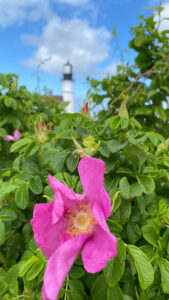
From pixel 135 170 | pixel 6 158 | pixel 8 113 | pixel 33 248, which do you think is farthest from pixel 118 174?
pixel 8 113

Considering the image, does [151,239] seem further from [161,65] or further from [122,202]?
[161,65]

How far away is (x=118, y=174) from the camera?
2.96ft

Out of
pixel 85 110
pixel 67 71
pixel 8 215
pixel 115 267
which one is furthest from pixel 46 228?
pixel 67 71

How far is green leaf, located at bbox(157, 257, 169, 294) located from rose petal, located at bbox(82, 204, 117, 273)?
0.25 m

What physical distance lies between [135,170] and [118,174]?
55 mm

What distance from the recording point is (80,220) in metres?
0.65

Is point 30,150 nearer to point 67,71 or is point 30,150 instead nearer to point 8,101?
point 8,101

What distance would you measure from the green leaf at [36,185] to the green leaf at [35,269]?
200 mm

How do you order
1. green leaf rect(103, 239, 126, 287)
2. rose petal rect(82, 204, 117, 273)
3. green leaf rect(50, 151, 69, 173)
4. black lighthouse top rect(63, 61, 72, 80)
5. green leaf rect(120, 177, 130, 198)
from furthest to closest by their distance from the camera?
black lighthouse top rect(63, 61, 72, 80) < green leaf rect(50, 151, 69, 173) < green leaf rect(120, 177, 130, 198) < green leaf rect(103, 239, 126, 287) < rose petal rect(82, 204, 117, 273)

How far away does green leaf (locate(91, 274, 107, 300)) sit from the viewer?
0.73 m

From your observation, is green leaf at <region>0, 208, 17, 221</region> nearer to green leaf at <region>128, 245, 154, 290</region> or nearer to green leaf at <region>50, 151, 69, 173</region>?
green leaf at <region>50, 151, 69, 173</region>

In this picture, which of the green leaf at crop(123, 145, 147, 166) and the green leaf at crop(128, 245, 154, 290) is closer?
the green leaf at crop(128, 245, 154, 290)

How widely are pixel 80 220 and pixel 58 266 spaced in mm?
114

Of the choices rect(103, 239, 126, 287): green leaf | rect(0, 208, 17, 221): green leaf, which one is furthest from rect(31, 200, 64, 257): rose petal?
rect(0, 208, 17, 221): green leaf
